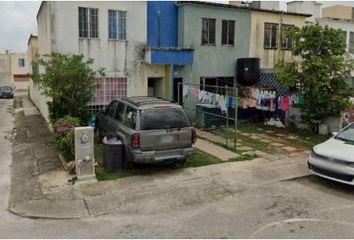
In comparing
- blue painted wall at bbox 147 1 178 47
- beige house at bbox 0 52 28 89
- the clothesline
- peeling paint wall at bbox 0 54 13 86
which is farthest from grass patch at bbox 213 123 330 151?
peeling paint wall at bbox 0 54 13 86

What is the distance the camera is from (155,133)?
365 inches

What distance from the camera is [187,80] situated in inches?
659

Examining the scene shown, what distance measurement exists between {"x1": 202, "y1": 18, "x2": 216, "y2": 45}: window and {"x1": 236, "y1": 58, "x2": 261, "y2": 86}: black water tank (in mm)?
1706

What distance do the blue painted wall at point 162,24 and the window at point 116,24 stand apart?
3.62 ft

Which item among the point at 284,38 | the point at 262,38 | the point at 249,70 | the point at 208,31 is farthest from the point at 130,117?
the point at 284,38

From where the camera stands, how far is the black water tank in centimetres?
1741

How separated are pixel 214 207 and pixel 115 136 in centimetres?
389

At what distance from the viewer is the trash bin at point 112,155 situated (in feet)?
31.5

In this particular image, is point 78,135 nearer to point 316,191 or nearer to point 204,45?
point 316,191

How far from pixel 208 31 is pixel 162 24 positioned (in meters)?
2.24

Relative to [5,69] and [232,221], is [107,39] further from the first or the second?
[5,69]

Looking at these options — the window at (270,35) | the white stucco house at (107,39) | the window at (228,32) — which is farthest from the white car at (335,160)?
the window at (270,35)

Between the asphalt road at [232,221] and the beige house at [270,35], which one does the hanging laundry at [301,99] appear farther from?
the asphalt road at [232,221]

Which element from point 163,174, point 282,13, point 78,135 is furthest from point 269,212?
point 282,13
